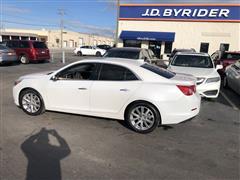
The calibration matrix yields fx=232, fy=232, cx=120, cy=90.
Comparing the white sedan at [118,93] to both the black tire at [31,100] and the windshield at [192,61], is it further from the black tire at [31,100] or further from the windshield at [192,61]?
the windshield at [192,61]

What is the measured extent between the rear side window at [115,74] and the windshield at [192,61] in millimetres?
4693

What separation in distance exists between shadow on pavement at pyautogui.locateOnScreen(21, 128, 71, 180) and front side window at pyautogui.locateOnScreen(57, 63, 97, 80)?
4.30ft

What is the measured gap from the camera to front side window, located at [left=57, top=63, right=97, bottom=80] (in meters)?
5.29

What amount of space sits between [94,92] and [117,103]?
0.57 meters

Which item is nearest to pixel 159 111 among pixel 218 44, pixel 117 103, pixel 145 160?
pixel 117 103

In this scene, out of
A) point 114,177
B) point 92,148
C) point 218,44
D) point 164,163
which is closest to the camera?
point 114,177

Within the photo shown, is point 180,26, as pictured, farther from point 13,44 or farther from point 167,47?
point 13,44

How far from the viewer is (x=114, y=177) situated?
334cm

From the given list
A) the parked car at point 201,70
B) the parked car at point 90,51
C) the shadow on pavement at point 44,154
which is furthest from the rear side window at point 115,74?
the parked car at point 90,51

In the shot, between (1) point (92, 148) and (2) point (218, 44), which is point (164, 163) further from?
(2) point (218, 44)

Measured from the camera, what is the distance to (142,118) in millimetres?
4910

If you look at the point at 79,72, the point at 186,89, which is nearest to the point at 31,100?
the point at 79,72

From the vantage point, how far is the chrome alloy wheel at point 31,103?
5.72 m

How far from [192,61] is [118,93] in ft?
17.6
